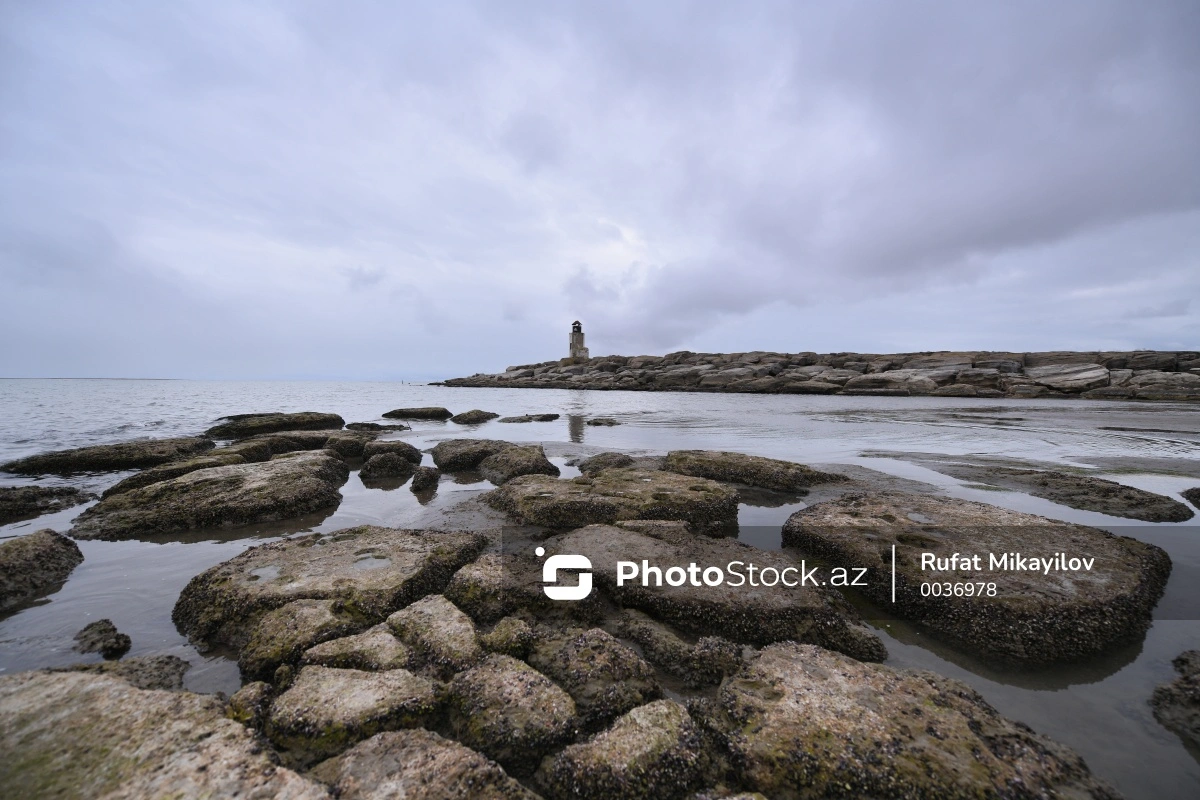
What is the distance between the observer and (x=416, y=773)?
79.0 inches

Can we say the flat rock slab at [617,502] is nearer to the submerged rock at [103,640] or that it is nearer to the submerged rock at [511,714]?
the submerged rock at [511,714]

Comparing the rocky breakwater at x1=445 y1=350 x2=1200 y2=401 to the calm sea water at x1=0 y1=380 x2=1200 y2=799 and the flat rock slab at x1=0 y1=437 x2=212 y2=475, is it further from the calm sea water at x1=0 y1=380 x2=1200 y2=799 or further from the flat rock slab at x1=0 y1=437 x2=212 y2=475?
the flat rock slab at x1=0 y1=437 x2=212 y2=475

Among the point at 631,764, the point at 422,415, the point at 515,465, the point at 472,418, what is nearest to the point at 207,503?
the point at 515,465

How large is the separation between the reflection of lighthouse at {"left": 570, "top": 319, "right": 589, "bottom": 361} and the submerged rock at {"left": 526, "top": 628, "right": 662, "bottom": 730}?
8426cm

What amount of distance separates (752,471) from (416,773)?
6.92 metres

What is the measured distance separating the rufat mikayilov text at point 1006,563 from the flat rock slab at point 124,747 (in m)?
4.59

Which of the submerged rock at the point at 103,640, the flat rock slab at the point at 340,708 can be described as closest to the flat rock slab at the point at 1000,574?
the flat rock slab at the point at 340,708

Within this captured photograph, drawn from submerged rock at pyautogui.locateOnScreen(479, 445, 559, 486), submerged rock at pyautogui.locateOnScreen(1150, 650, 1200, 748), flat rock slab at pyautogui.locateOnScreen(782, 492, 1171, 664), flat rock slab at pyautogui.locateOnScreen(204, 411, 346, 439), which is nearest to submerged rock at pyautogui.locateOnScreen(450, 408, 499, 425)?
flat rock slab at pyautogui.locateOnScreen(204, 411, 346, 439)

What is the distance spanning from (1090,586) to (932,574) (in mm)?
1051

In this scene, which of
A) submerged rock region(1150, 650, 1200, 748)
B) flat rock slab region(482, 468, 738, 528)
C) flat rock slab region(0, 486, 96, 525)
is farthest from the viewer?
flat rock slab region(0, 486, 96, 525)

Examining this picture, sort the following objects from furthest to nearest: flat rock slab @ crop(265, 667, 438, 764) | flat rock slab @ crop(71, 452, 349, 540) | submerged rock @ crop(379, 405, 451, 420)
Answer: submerged rock @ crop(379, 405, 451, 420) < flat rock slab @ crop(71, 452, 349, 540) < flat rock slab @ crop(265, 667, 438, 764)

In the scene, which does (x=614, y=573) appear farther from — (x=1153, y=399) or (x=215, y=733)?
(x=1153, y=399)

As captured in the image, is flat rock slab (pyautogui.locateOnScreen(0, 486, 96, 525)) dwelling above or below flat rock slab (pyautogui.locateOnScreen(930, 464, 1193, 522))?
above

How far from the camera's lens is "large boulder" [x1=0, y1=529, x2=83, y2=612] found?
3930mm
